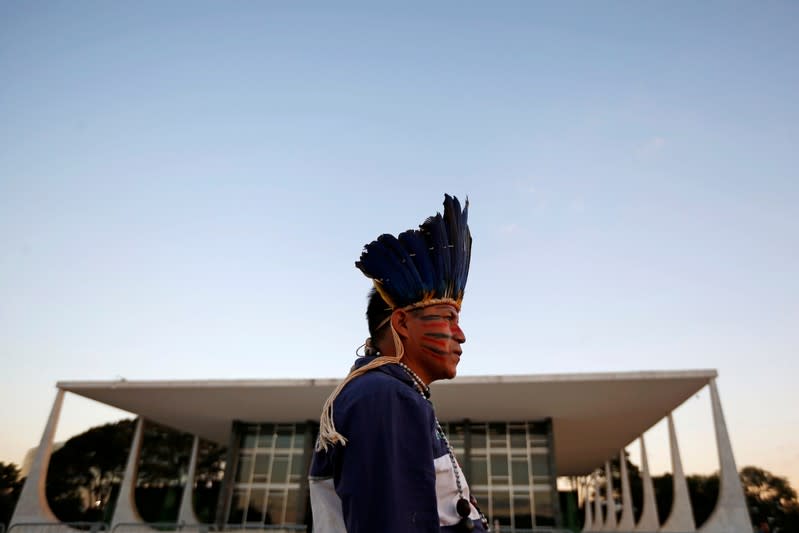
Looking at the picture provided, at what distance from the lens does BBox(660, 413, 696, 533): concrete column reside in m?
21.6

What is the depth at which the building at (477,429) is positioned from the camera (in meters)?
19.5

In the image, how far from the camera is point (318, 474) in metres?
1.73

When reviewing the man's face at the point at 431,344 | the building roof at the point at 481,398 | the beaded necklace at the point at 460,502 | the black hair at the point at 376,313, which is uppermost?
the building roof at the point at 481,398

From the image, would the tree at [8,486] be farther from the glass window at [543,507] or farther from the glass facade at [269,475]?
the glass window at [543,507]

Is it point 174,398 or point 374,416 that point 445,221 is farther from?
point 174,398

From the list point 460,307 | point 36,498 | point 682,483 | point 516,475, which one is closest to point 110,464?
point 36,498

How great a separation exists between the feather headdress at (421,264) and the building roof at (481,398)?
58.9 feet

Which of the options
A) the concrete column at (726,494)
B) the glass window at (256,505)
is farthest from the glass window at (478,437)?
the glass window at (256,505)

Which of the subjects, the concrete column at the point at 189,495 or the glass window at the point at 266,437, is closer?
the glass window at the point at 266,437

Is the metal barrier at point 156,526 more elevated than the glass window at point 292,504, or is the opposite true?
the glass window at point 292,504

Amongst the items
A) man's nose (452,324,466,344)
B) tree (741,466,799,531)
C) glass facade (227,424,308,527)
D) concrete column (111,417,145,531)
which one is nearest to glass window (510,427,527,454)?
glass facade (227,424,308,527)

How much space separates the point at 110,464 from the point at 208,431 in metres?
20.4

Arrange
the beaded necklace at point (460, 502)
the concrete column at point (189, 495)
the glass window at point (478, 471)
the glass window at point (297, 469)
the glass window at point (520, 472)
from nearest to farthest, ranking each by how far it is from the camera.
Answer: the beaded necklace at point (460, 502)
the glass window at point (520, 472)
the glass window at point (478, 471)
the glass window at point (297, 469)
the concrete column at point (189, 495)

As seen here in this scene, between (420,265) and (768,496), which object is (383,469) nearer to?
(420,265)
